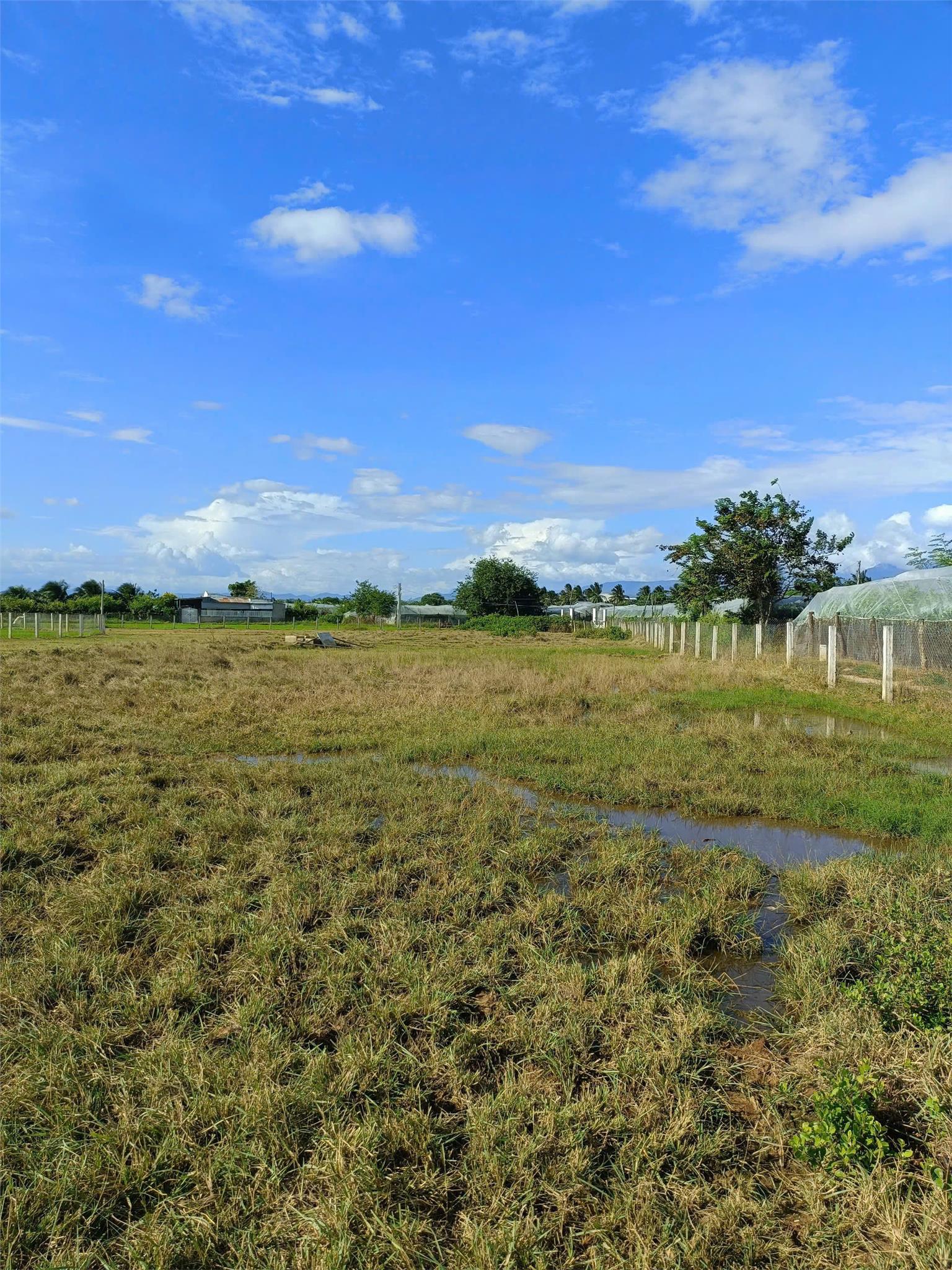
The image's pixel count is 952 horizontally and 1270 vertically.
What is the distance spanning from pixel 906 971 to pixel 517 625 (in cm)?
5586

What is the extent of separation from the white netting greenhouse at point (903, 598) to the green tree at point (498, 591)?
49.2 metres

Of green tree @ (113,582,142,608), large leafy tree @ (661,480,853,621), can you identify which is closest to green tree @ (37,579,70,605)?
green tree @ (113,582,142,608)

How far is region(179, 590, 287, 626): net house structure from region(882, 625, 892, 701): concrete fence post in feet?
206

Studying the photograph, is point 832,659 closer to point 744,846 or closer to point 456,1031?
point 744,846

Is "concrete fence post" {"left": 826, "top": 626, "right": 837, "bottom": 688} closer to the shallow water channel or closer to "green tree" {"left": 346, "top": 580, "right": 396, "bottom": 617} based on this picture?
the shallow water channel

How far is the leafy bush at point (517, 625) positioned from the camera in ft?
187

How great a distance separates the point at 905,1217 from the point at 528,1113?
1376mm

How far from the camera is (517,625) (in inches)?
2343

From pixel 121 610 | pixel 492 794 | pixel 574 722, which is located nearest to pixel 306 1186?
pixel 492 794

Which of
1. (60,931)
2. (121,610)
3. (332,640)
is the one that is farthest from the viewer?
(121,610)

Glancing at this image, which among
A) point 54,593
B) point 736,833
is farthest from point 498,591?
point 736,833

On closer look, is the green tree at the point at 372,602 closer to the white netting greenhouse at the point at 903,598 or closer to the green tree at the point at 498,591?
the green tree at the point at 498,591

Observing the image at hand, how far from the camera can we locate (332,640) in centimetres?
3497

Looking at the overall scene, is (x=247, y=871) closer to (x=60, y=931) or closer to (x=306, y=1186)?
(x=60, y=931)
